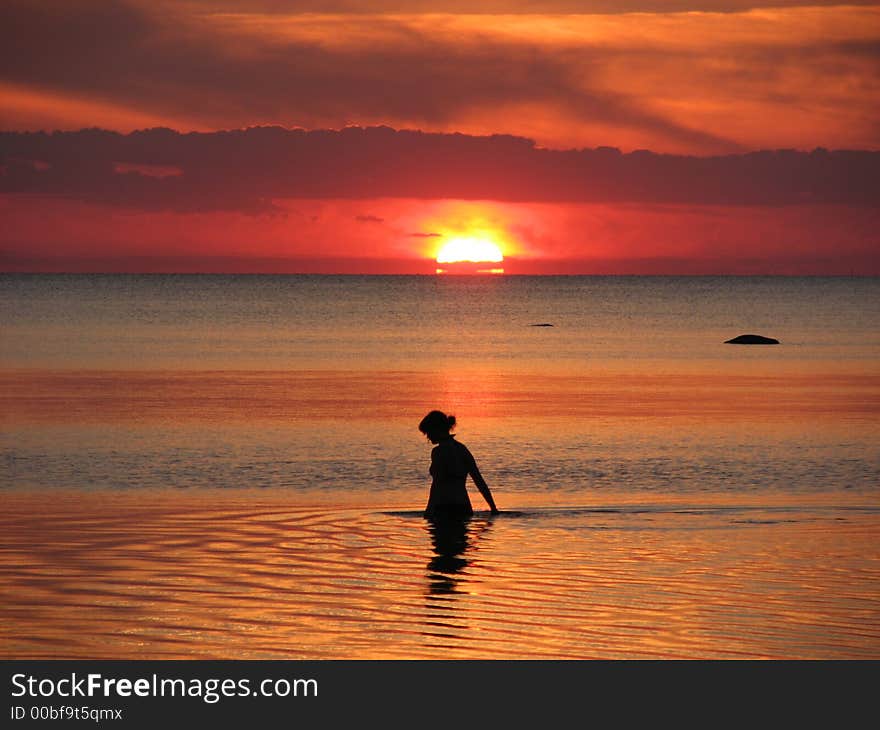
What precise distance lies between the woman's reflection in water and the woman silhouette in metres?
0.13

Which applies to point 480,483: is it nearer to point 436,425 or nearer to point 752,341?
point 436,425

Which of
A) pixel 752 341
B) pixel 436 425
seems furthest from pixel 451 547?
pixel 752 341

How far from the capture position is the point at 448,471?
746 inches

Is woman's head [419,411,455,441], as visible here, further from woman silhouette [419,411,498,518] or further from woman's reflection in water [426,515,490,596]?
woman's reflection in water [426,515,490,596]

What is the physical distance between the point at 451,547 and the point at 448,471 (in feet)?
5.78

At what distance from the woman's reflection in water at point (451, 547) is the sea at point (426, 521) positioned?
0.07 m

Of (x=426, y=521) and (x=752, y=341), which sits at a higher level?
(x=752, y=341)

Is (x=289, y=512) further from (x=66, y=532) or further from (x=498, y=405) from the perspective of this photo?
(x=498, y=405)

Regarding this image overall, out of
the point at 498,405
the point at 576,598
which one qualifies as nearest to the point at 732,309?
the point at 498,405

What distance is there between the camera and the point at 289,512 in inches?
812

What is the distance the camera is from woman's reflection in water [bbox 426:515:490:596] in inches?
589

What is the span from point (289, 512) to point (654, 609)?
26.9 feet

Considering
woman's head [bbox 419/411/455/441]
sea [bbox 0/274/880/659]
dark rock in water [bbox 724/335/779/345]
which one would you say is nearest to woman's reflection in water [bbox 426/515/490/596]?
sea [bbox 0/274/880/659]

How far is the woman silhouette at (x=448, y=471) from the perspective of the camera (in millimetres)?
18391
